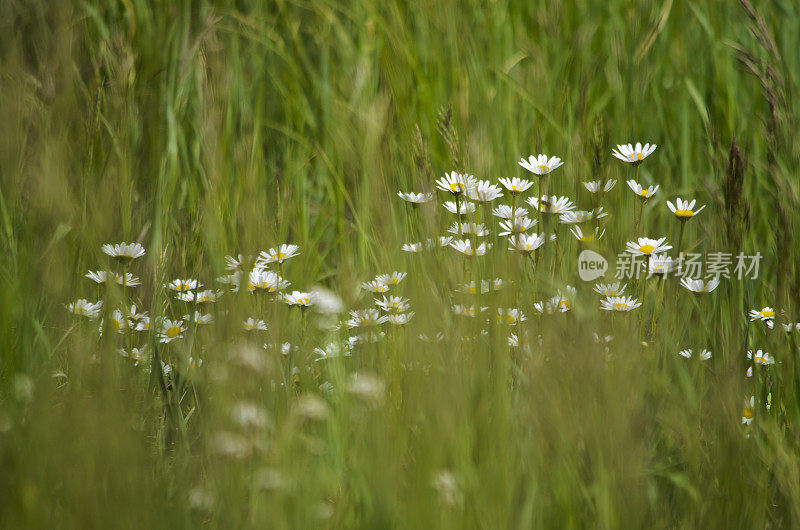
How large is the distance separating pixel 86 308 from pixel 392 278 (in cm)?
72

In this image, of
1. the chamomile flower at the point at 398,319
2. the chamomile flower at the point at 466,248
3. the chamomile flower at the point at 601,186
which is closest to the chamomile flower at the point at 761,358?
the chamomile flower at the point at 601,186

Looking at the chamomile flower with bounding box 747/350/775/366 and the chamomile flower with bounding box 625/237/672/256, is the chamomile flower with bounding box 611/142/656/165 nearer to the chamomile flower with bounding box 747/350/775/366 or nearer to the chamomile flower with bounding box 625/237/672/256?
the chamomile flower with bounding box 625/237/672/256

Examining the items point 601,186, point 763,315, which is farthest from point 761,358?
point 601,186

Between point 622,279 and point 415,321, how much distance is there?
83 cm

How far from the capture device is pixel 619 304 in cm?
138

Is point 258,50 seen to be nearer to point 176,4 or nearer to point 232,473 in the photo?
point 176,4

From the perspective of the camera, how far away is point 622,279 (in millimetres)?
1570

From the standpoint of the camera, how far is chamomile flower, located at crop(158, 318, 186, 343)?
4.94 ft

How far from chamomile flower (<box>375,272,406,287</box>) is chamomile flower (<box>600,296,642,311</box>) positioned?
1.06 ft

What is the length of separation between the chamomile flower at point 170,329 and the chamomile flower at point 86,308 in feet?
0.43

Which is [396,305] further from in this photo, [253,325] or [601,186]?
[601,186]

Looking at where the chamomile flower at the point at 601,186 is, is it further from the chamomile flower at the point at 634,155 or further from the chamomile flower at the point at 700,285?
the chamomile flower at the point at 700,285

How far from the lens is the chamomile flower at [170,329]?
1.51 m

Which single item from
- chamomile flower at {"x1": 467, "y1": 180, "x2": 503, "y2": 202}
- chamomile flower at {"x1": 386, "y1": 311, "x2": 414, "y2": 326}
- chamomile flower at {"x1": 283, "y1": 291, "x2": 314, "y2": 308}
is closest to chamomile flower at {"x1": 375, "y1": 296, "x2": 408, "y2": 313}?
chamomile flower at {"x1": 386, "y1": 311, "x2": 414, "y2": 326}
